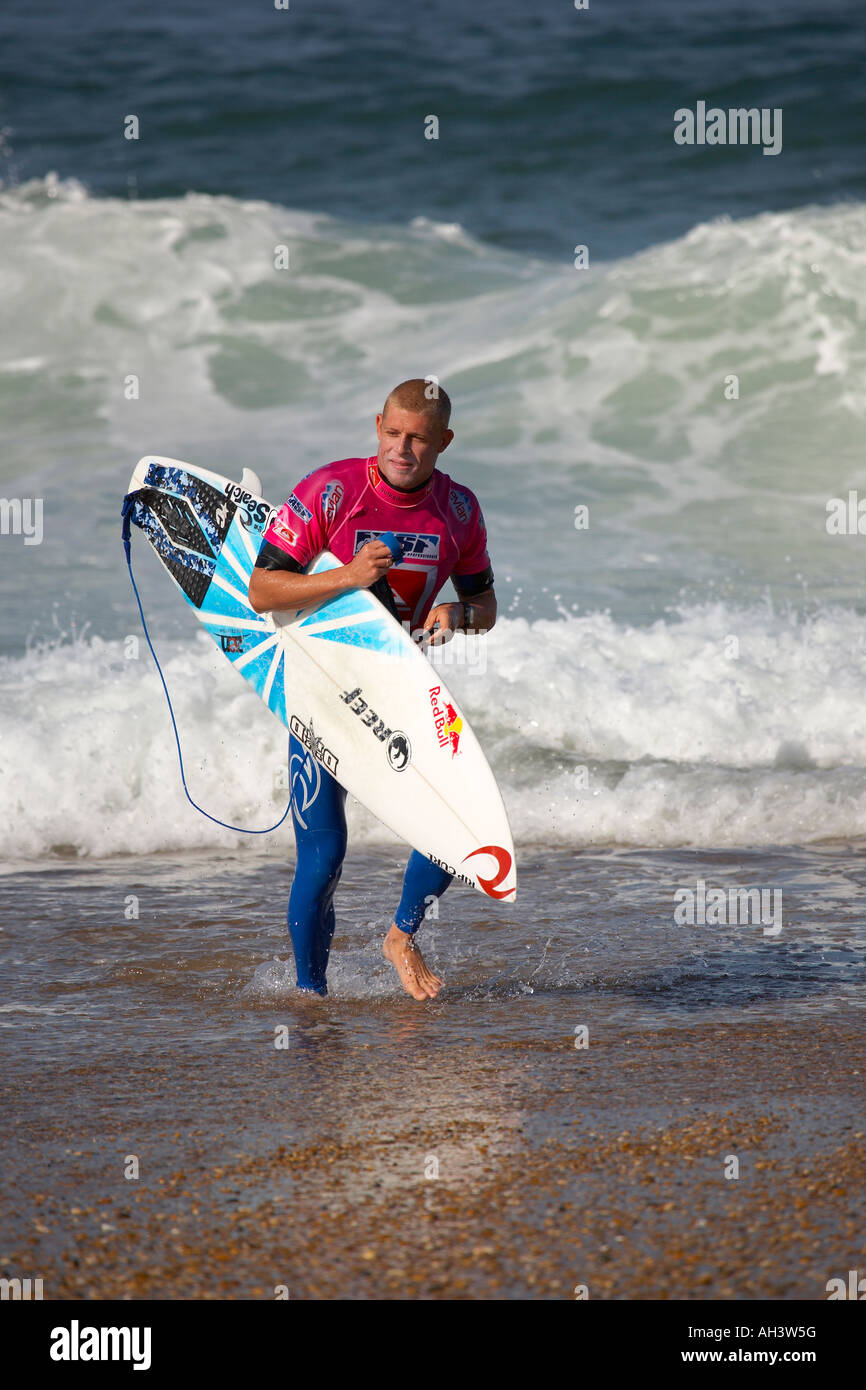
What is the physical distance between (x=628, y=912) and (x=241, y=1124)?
203cm

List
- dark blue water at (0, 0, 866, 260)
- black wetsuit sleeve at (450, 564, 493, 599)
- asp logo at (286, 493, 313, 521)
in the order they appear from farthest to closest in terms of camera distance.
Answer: dark blue water at (0, 0, 866, 260), black wetsuit sleeve at (450, 564, 493, 599), asp logo at (286, 493, 313, 521)

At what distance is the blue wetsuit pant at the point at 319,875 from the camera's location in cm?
382

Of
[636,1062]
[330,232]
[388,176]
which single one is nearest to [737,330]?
[330,232]

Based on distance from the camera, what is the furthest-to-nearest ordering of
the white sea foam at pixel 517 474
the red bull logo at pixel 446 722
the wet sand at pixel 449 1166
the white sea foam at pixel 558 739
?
the white sea foam at pixel 517 474 → the white sea foam at pixel 558 739 → the red bull logo at pixel 446 722 → the wet sand at pixel 449 1166

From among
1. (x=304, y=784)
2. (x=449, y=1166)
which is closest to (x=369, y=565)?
(x=304, y=784)

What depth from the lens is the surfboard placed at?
3.71 metres

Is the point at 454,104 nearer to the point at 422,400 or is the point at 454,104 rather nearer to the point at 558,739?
the point at 558,739

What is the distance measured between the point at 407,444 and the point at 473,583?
0.56 m

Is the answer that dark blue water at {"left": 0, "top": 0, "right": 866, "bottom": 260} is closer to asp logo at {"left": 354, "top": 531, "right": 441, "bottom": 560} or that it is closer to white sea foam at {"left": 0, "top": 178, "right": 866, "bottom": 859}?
white sea foam at {"left": 0, "top": 178, "right": 866, "bottom": 859}

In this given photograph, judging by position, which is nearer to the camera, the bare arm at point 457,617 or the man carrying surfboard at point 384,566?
the man carrying surfboard at point 384,566

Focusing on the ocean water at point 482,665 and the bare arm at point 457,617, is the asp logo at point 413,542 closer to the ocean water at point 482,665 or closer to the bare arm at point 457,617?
the bare arm at point 457,617

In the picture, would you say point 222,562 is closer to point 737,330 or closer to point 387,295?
point 737,330

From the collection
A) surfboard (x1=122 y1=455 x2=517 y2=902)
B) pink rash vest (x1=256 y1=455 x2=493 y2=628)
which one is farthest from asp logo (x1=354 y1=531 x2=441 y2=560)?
surfboard (x1=122 y1=455 x2=517 y2=902)

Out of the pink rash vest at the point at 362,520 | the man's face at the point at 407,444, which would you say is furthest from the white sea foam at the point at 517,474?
the man's face at the point at 407,444
